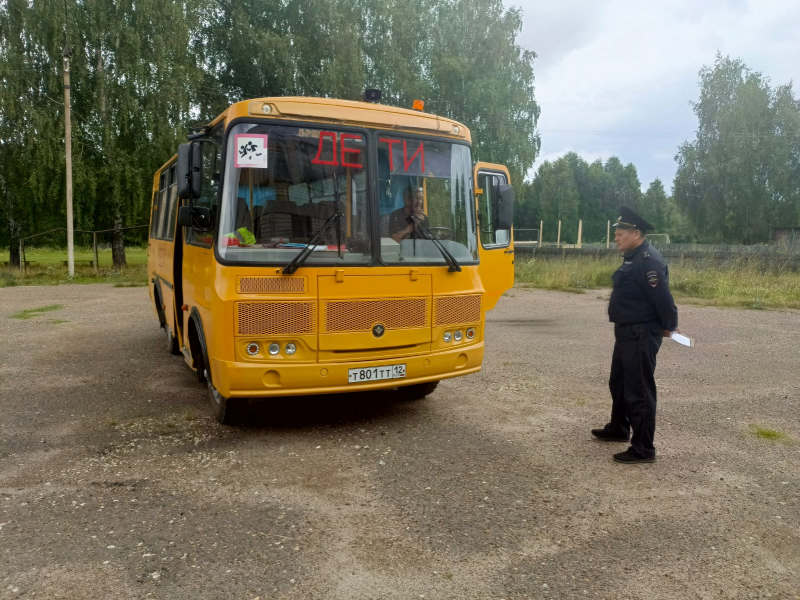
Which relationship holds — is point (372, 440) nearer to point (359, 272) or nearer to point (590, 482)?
point (359, 272)

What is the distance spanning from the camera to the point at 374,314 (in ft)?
18.2

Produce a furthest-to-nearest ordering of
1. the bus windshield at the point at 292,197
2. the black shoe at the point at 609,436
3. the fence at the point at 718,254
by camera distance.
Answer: the fence at the point at 718,254 < the black shoe at the point at 609,436 < the bus windshield at the point at 292,197

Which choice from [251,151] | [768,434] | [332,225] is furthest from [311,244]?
[768,434]

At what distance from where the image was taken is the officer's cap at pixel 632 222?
5074mm

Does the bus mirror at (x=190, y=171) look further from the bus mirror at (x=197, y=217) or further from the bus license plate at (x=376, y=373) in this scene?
the bus license plate at (x=376, y=373)

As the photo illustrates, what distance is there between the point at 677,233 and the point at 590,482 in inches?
2798

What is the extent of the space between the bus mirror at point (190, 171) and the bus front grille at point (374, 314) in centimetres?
140

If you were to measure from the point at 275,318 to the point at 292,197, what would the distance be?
96 centimetres

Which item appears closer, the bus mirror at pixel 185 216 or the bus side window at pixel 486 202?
the bus mirror at pixel 185 216

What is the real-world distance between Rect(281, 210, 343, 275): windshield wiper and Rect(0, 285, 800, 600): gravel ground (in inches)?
55.0

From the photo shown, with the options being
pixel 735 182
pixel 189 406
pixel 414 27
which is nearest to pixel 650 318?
pixel 189 406

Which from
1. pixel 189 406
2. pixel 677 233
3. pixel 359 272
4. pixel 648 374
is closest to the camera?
pixel 648 374

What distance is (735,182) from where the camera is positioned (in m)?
50.3

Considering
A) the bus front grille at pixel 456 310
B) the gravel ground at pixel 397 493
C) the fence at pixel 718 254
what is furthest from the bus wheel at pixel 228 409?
the fence at pixel 718 254
